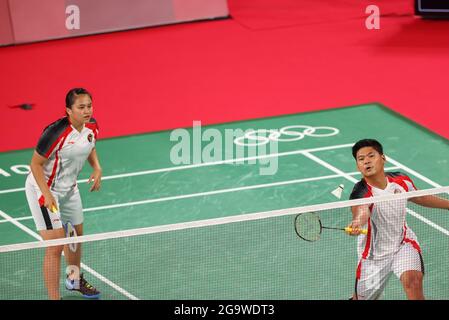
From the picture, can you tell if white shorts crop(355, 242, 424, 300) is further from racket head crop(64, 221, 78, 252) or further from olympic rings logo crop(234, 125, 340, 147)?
olympic rings logo crop(234, 125, 340, 147)

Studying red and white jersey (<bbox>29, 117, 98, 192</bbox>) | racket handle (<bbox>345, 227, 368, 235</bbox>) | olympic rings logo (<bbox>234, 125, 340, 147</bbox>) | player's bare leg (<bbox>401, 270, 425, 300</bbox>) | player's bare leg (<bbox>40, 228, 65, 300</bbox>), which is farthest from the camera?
olympic rings logo (<bbox>234, 125, 340, 147</bbox>)

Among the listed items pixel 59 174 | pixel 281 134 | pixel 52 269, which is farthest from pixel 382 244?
pixel 281 134

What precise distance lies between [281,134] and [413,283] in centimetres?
500

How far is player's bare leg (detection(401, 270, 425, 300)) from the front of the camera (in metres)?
7.47

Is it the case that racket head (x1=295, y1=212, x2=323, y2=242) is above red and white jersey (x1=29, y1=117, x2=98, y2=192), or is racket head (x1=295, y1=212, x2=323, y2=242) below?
below

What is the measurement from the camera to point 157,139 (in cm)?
1247

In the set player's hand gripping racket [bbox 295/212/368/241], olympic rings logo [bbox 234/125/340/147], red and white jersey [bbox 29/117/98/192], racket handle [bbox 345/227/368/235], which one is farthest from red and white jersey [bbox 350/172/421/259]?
olympic rings logo [bbox 234/125/340/147]

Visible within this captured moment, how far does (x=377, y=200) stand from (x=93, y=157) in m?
2.43

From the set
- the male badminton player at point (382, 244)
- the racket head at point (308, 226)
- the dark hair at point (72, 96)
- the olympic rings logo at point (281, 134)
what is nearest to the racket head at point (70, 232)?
the dark hair at point (72, 96)

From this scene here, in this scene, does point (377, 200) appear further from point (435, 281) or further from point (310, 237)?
point (435, 281)

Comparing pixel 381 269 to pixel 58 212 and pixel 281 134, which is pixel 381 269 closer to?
pixel 58 212

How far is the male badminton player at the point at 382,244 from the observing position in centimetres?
750

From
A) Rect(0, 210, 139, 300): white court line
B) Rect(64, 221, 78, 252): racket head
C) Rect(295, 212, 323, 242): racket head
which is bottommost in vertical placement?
Rect(0, 210, 139, 300): white court line
